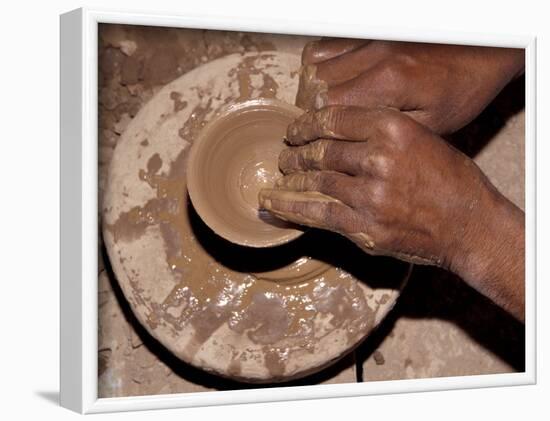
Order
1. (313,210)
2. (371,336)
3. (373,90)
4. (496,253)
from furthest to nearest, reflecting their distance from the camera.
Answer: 1. (371,336)
2. (496,253)
3. (373,90)
4. (313,210)

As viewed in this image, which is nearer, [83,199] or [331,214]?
[83,199]

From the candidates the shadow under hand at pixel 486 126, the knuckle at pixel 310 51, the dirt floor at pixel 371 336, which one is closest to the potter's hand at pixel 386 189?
the knuckle at pixel 310 51

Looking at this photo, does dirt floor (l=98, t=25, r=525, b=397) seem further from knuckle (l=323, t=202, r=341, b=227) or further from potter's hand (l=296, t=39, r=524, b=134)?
knuckle (l=323, t=202, r=341, b=227)

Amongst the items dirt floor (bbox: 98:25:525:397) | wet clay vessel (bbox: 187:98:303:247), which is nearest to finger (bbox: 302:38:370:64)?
dirt floor (bbox: 98:25:525:397)

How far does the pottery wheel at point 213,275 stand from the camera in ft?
8.44

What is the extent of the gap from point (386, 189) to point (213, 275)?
616 millimetres

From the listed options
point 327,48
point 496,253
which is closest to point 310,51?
point 327,48

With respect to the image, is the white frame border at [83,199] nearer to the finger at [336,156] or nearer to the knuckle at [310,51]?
the knuckle at [310,51]

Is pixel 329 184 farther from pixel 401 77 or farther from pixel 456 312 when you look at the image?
pixel 456 312

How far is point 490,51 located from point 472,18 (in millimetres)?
161

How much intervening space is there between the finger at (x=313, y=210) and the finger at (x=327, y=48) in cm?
49

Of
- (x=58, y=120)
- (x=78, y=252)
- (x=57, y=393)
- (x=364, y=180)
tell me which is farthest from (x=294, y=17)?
(x=57, y=393)

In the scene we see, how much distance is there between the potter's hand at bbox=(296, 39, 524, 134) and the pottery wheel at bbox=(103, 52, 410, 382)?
1.02 ft

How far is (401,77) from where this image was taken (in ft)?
8.34
